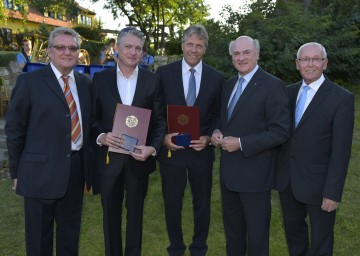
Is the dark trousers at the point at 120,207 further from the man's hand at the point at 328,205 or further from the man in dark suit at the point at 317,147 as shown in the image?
the man's hand at the point at 328,205

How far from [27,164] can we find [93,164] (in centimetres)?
69

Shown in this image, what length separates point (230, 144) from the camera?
136 inches

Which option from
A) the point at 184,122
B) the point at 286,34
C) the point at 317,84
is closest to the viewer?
the point at 317,84

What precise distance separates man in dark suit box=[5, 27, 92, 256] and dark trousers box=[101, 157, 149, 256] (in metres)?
0.39

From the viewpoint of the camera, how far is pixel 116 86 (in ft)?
12.0

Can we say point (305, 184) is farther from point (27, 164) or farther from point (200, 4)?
point (200, 4)

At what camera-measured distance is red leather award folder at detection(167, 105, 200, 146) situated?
12.5 feet

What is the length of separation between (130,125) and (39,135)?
790mm

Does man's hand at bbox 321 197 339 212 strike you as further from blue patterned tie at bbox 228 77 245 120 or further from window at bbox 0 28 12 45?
window at bbox 0 28 12 45

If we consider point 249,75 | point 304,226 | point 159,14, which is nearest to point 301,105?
point 249,75

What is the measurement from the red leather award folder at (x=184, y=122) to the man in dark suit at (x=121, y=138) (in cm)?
12

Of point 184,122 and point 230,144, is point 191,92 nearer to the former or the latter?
point 184,122

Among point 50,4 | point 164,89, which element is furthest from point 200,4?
point 164,89

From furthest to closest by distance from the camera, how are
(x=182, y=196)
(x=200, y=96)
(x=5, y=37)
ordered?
(x=5, y=37) → (x=182, y=196) → (x=200, y=96)
